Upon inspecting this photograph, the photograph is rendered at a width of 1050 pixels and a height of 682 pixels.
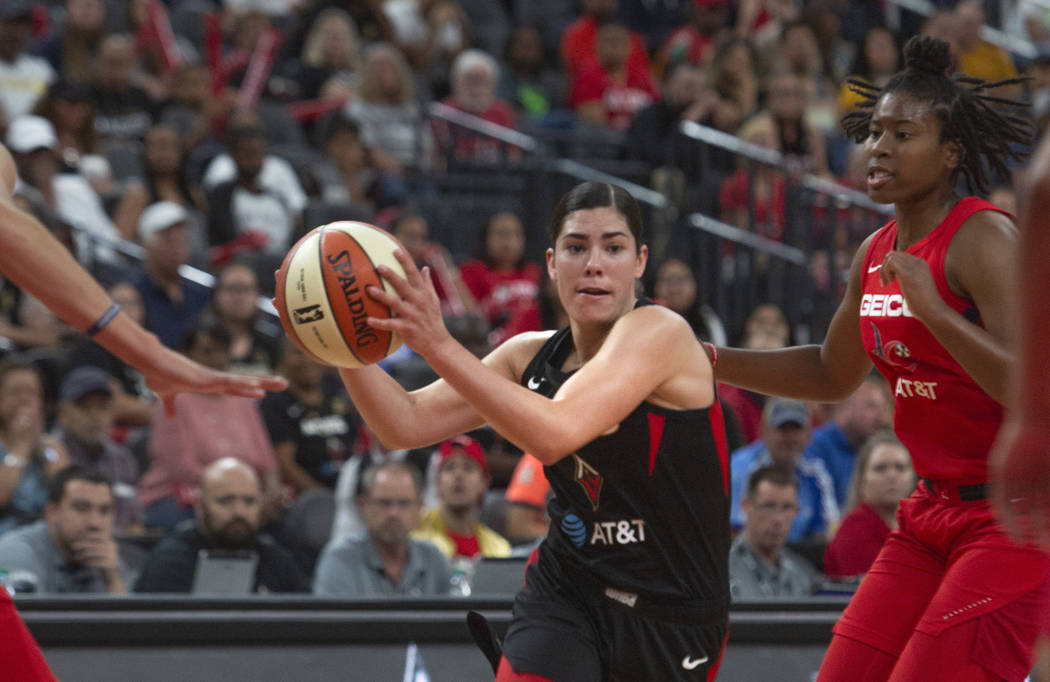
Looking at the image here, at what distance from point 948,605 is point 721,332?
633 centimetres

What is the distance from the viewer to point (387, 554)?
269 inches

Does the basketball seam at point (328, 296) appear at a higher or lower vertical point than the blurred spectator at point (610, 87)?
lower

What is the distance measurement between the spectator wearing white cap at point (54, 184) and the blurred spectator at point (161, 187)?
0.60ft

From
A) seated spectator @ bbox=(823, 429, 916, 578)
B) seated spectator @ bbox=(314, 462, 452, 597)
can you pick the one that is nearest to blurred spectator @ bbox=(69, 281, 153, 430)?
seated spectator @ bbox=(314, 462, 452, 597)

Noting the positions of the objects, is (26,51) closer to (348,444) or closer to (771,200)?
(348,444)

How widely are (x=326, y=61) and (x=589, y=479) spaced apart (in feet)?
31.5

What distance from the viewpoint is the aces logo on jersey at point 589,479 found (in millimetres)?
3666

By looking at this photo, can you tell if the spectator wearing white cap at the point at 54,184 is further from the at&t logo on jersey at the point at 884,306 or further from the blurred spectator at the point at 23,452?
the at&t logo on jersey at the point at 884,306

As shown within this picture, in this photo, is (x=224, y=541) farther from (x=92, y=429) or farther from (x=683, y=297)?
(x=683, y=297)

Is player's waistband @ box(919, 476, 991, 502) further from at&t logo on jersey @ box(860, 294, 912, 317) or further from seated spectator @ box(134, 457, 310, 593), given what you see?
seated spectator @ box(134, 457, 310, 593)

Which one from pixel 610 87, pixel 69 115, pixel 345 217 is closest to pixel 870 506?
pixel 345 217

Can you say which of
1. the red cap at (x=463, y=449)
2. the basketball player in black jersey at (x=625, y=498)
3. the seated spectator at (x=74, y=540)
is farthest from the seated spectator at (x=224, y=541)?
the basketball player in black jersey at (x=625, y=498)

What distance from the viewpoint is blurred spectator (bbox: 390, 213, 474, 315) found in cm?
977

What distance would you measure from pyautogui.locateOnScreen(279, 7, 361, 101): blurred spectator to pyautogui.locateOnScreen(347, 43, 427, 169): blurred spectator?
52cm
